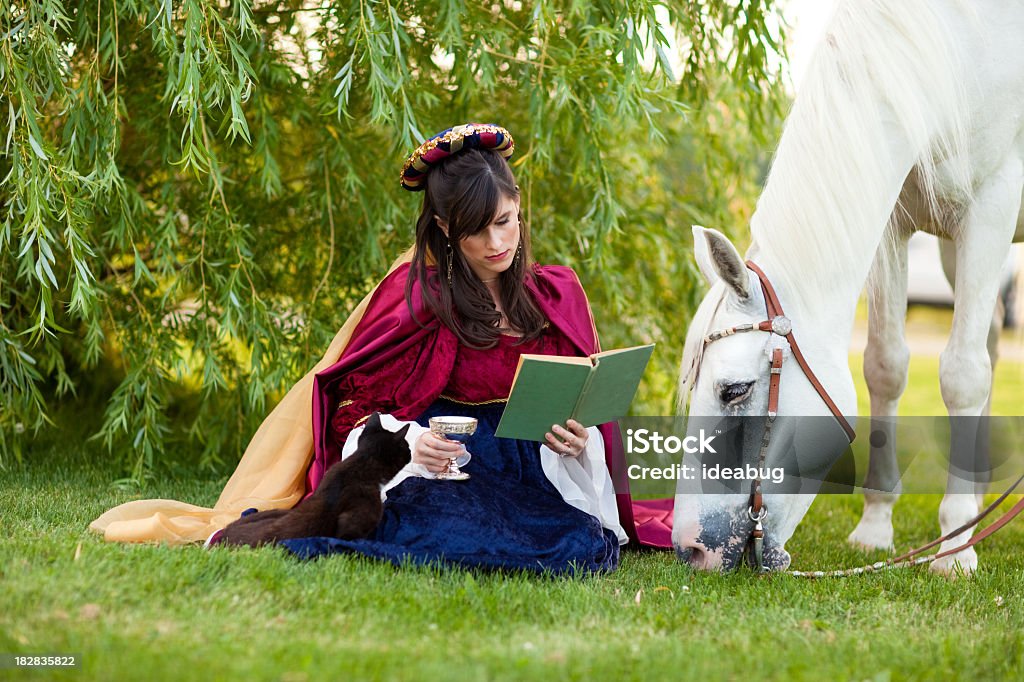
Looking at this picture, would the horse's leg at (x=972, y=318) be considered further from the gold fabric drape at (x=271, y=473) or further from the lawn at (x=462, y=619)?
the gold fabric drape at (x=271, y=473)

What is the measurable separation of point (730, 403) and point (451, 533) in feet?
3.26

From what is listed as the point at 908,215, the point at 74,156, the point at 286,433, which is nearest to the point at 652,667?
the point at 286,433

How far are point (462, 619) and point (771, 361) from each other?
1.25 metres

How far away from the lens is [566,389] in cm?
277

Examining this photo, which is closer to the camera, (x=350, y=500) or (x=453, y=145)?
(x=350, y=500)

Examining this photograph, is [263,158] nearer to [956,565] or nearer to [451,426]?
[451,426]

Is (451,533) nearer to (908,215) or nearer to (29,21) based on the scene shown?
(908,215)

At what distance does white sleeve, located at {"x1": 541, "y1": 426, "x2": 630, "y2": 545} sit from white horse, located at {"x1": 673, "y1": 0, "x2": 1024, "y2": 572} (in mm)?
403

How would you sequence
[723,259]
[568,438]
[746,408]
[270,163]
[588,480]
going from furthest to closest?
[270,163] < [588,480] < [568,438] < [746,408] < [723,259]

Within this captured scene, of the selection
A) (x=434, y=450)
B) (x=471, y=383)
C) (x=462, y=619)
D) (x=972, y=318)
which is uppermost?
(x=972, y=318)

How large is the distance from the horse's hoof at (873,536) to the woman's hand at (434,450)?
6.31 feet

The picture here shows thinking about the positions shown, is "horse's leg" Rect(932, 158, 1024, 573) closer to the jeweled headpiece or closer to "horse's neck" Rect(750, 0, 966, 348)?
"horse's neck" Rect(750, 0, 966, 348)

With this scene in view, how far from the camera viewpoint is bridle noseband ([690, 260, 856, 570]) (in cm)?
282

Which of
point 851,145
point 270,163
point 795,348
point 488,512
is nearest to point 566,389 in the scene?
point 488,512
